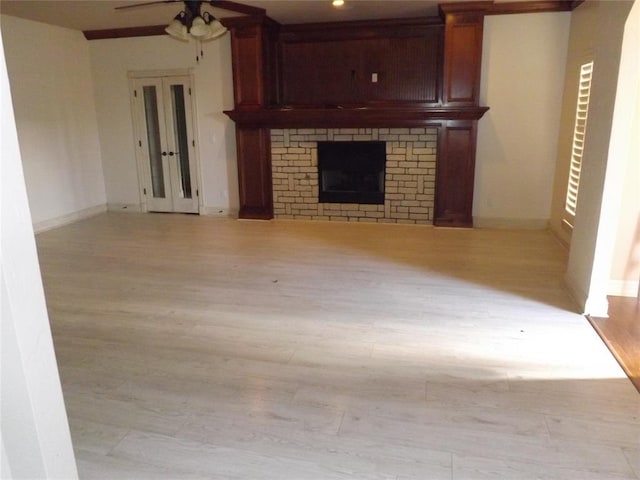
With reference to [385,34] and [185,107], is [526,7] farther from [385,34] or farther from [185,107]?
[185,107]

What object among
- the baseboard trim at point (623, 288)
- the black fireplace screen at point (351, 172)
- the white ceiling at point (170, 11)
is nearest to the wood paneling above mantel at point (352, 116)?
the black fireplace screen at point (351, 172)

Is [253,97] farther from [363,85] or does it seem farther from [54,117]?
[54,117]

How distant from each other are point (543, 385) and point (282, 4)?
15.9 feet

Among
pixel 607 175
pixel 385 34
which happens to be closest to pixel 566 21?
pixel 385 34

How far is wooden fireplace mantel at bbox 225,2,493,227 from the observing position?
5844 mm

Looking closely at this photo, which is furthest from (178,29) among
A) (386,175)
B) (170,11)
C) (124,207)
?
(124,207)

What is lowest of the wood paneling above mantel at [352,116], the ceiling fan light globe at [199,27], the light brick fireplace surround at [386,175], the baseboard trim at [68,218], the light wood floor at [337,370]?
the light wood floor at [337,370]

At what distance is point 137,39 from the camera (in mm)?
7066

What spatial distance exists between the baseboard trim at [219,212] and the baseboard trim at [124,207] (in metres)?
1.15

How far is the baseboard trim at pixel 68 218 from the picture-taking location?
21.2 ft

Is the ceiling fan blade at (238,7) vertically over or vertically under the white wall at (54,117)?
over

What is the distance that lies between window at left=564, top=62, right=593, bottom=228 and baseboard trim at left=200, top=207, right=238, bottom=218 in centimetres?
448

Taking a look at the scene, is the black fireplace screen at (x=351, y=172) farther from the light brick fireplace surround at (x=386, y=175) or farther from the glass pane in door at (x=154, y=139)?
the glass pane in door at (x=154, y=139)

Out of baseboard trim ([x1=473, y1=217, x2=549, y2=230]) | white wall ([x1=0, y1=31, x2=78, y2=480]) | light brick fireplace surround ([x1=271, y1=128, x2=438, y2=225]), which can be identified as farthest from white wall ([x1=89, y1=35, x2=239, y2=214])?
white wall ([x1=0, y1=31, x2=78, y2=480])
